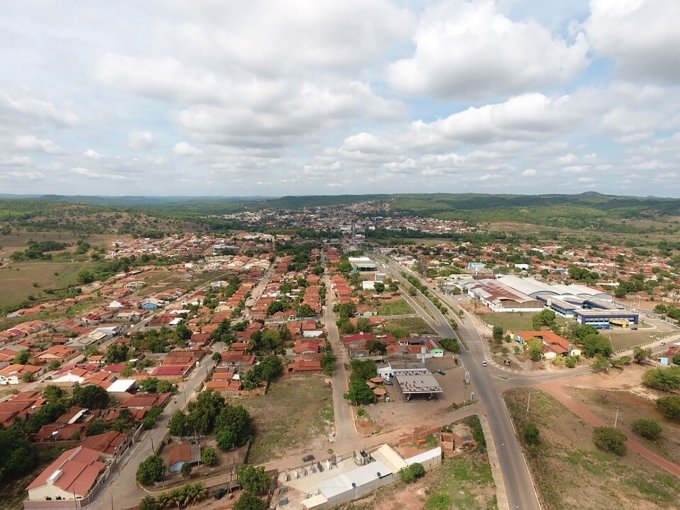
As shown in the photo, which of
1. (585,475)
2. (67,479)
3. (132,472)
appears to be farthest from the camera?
(132,472)

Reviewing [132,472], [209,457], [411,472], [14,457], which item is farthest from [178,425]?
[411,472]

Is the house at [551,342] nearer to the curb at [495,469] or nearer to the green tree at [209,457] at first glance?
the curb at [495,469]

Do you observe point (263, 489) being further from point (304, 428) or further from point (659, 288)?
point (659, 288)

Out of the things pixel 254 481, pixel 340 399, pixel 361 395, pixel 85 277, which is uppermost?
pixel 254 481

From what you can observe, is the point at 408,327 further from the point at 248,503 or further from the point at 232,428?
the point at 248,503

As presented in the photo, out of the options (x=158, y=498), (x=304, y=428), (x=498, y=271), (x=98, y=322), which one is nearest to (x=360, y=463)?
(x=304, y=428)

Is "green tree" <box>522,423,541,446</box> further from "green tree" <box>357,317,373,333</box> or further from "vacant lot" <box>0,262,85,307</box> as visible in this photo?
"vacant lot" <box>0,262,85,307</box>
